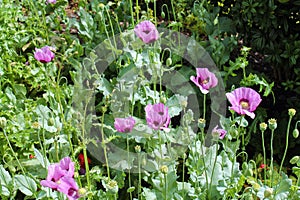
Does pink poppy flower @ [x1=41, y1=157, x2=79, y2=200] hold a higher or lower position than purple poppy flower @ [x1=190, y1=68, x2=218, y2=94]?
lower

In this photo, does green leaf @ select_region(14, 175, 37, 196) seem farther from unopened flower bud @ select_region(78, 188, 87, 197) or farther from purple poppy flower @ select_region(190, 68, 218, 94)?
purple poppy flower @ select_region(190, 68, 218, 94)

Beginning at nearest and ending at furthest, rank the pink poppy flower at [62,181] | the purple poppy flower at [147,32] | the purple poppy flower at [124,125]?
the pink poppy flower at [62,181] → the purple poppy flower at [124,125] → the purple poppy flower at [147,32]

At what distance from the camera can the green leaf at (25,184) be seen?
1.56 m

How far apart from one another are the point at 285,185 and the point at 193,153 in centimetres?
34

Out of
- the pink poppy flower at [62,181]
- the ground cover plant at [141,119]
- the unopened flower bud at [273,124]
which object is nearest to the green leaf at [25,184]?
the ground cover plant at [141,119]

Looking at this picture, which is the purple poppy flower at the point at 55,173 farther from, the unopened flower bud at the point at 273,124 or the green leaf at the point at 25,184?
the unopened flower bud at the point at 273,124

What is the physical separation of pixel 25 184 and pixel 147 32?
699mm

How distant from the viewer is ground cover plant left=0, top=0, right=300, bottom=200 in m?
1.53

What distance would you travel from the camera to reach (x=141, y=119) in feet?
6.81

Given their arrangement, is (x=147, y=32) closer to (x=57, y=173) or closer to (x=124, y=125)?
(x=124, y=125)

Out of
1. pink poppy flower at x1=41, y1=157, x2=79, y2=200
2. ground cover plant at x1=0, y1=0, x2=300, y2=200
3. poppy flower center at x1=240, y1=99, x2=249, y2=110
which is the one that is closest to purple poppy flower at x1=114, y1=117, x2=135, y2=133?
ground cover plant at x1=0, y1=0, x2=300, y2=200

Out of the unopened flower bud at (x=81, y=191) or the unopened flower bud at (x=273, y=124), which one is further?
the unopened flower bud at (x=273, y=124)

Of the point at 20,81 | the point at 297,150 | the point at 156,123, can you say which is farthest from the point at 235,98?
the point at 20,81

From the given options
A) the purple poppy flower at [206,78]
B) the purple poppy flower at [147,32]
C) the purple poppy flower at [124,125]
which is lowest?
the purple poppy flower at [124,125]
